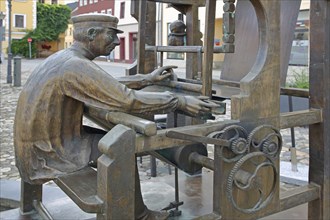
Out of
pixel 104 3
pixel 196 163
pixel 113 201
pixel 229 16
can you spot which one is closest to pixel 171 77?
pixel 196 163

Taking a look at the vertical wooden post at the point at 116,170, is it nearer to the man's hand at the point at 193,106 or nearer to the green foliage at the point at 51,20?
the man's hand at the point at 193,106

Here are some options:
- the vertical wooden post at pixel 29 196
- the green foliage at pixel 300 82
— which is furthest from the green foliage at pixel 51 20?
the vertical wooden post at pixel 29 196

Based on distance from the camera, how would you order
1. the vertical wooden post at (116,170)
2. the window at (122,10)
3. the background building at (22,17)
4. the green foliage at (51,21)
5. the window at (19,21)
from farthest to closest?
the green foliage at (51,21), the window at (19,21), the background building at (22,17), the window at (122,10), the vertical wooden post at (116,170)

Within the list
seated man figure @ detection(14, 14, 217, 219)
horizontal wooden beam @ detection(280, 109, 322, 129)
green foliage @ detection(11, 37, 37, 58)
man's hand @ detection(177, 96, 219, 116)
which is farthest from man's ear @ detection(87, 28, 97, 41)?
green foliage @ detection(11, 37, 37, 58)

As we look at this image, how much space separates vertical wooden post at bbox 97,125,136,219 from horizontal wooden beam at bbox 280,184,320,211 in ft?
2.71

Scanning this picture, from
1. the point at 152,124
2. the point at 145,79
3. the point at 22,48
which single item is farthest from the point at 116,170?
the point at 22,48

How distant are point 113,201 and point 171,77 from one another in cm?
108

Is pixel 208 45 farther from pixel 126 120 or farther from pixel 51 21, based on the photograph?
pixel 51 21

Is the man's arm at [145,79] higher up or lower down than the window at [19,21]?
lower down

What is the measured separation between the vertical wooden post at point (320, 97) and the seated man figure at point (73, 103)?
67cm

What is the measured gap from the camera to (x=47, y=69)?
1773 millimetres

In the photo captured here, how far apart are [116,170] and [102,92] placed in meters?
0.33

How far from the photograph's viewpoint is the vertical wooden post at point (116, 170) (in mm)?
1457

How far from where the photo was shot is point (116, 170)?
147 cm
